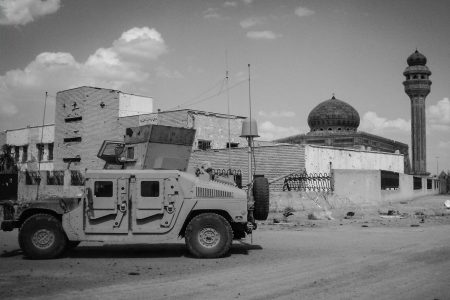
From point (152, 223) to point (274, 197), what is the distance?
43.7 ft

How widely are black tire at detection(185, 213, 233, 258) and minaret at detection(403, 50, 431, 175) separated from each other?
202 feet

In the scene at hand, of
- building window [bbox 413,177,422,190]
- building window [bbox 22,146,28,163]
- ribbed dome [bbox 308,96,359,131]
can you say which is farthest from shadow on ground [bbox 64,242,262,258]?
ribbed dome [bbox 308,96,359,131]

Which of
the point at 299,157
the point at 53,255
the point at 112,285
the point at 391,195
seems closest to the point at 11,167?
the point at 299,157

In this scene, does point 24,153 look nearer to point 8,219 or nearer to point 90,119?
point 90,119

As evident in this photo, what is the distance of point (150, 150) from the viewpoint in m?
10.9

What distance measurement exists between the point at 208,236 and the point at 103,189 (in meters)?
2.48

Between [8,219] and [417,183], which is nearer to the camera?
[8,219]

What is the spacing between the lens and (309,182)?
26578 mm

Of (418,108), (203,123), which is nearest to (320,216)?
(203,123)

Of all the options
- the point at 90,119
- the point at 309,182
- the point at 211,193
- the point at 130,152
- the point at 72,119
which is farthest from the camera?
the point at 72,119

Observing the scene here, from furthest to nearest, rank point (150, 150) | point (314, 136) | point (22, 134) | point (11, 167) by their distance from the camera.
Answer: point (314, 136) < point (22, 134) < point (11, 167) < point (150, 150)

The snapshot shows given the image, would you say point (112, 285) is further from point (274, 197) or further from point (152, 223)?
point (274, 197)

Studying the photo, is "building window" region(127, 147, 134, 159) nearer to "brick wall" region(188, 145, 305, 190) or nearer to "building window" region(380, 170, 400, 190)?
"brick wall" region(188, 145, 305, 190)

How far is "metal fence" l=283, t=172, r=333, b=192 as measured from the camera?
81.6 feet
